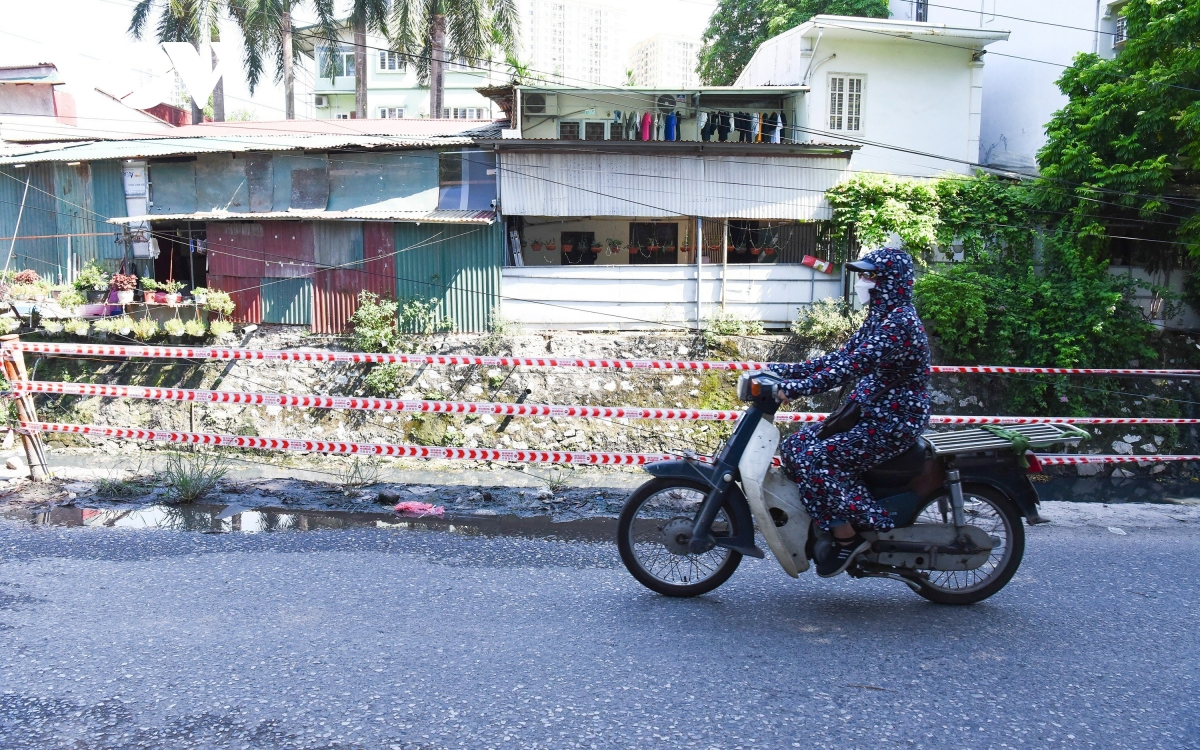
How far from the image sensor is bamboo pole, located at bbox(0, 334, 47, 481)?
23.0ft

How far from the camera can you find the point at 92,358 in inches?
→ 664

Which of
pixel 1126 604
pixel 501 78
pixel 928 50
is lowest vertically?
pixel 1126 604

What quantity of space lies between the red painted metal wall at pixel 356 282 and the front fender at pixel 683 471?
1336cm

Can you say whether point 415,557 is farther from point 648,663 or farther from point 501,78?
point 501,78

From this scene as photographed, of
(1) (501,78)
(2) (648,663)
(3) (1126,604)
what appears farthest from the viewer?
(1) (501,78)

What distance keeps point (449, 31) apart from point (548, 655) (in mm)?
27823

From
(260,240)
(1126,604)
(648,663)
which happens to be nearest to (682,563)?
(648,663)

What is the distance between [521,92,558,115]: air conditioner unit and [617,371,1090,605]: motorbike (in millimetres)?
15314

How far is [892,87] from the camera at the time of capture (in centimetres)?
1919

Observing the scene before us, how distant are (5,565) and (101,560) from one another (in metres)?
0.50

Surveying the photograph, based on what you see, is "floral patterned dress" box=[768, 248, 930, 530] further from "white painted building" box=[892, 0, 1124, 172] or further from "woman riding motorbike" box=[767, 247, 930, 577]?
"white painted building" box=[892, 0, 1124, 172]

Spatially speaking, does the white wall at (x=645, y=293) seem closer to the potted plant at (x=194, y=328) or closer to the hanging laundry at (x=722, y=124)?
the hanging laundry at (x=722, y=124)

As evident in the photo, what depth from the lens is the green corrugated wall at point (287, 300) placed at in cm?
1684

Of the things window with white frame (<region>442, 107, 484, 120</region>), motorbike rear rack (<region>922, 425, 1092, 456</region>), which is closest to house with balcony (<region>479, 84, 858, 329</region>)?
motorbike rear rack (<region>922, 425, 1092, 456</region>)
